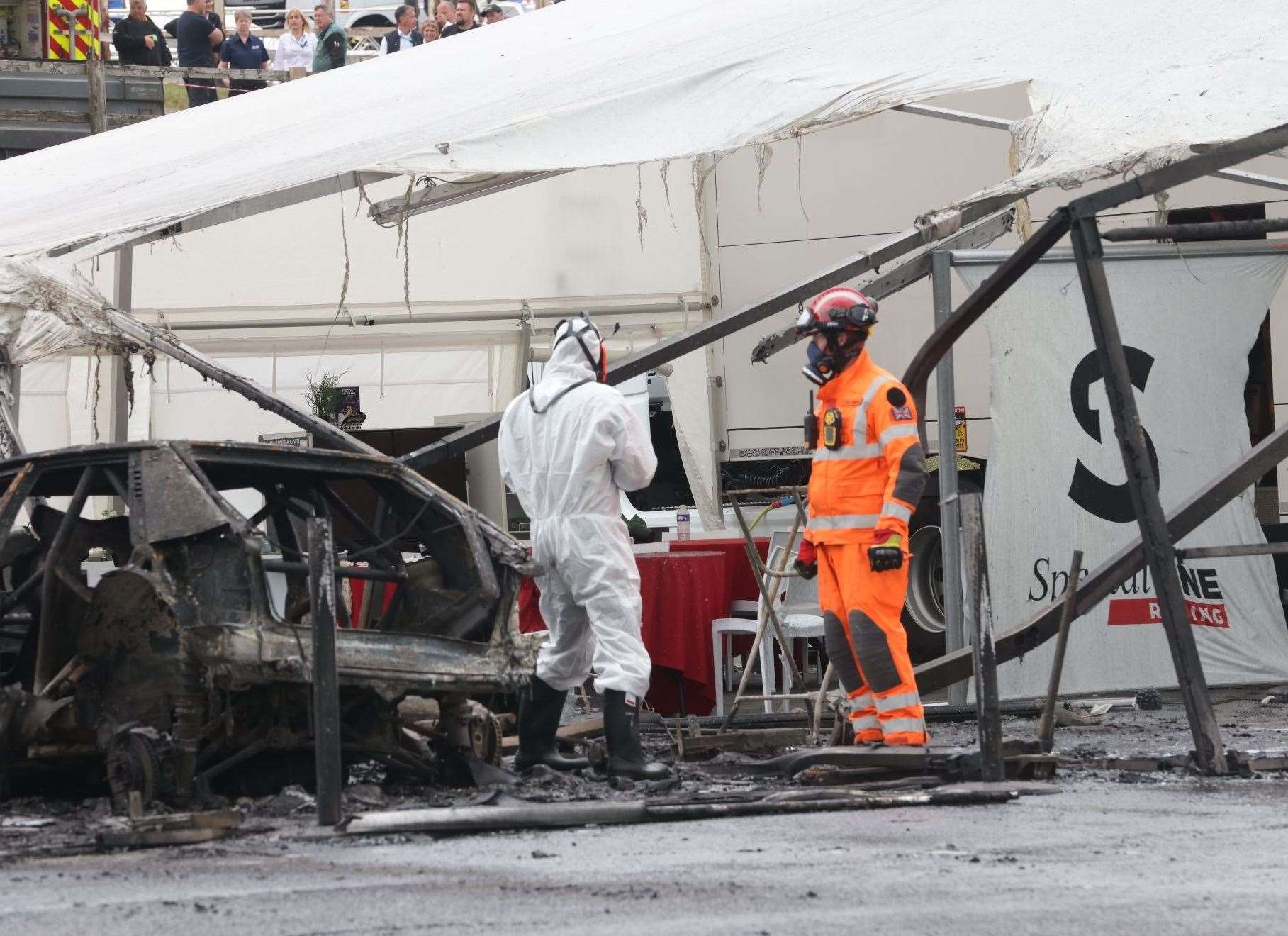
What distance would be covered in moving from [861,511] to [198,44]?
43.4 feet

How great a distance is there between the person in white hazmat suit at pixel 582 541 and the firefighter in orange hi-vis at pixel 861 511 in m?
0.77

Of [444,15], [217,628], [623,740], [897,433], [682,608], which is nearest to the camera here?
[217,628]

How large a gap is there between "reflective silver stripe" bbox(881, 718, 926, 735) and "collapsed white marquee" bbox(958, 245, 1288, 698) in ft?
9.14

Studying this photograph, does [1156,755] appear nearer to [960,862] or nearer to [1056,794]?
[1056,794]

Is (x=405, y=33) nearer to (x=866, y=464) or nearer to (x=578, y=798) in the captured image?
(x=866, y=464)

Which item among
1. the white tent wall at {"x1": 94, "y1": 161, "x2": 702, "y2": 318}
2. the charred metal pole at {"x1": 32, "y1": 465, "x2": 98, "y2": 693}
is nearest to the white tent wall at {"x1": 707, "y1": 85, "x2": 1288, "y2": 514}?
the white tent wall at {"x1": 94, "y1": 161, "x2": 702, "y2": 318}

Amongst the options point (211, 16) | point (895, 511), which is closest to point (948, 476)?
point (895, 511)

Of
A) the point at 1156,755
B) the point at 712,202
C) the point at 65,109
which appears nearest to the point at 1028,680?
the point at 1156,755

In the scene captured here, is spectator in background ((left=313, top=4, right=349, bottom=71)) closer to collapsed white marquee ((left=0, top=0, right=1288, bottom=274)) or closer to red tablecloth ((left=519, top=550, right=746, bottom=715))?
collapsed white marquee ((left=0, top=0, right=1288, bottom=274))

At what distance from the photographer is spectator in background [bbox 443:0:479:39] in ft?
54.2

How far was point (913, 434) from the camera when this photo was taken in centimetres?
714

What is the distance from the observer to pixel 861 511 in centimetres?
716

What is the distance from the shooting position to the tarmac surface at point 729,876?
404 centimetres

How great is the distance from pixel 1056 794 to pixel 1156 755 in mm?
1462
